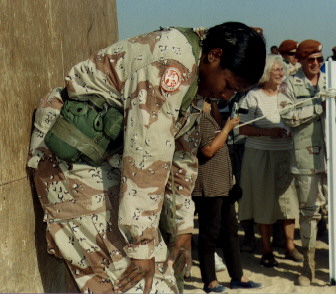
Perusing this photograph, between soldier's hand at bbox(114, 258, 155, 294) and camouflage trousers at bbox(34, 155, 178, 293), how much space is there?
25mm

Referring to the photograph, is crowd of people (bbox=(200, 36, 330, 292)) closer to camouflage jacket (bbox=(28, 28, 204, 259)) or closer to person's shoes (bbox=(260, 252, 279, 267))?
person's shoes (bbox=(260, 252, 279, 267))

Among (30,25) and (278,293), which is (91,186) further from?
(278,293)

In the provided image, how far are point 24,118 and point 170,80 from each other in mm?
682

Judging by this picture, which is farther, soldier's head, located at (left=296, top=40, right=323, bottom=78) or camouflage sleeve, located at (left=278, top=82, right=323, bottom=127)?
soldier's head, located at (left=296, top=40, right=323, bottom=78)

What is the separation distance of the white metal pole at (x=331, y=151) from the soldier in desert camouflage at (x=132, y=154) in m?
2.82

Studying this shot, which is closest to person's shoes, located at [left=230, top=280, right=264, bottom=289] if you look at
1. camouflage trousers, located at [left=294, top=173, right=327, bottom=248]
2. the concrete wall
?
camouflage trousers, located at [left=294, top=173, right=327, bottom=248]

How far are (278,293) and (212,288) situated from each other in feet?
1.81

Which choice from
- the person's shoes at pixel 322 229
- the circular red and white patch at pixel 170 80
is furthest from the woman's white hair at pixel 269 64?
the circular red and white patch at pixel 170 80

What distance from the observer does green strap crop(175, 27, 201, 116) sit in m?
2.57

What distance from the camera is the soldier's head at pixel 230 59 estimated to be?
260 cm

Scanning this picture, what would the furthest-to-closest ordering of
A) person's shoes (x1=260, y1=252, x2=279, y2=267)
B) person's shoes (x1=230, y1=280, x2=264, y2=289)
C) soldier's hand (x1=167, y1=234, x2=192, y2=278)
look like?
person's shoes (x1=260, y1=252, x2=279, y2=267), person's shoes (x1=230, y1=280, x2=264, y2=289), soldier's hand (x1=167, y1=234, x2=192, y2=278)

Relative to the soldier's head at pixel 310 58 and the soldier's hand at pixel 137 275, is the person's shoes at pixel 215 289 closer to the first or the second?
the soldier's head at pixel 310 58

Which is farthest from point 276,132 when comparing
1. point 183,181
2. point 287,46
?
point 287,46

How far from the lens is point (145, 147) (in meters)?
2.44
